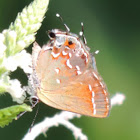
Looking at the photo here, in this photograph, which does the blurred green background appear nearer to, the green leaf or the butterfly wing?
the butterfly wing

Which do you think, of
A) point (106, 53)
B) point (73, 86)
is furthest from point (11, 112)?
point (106, 53)

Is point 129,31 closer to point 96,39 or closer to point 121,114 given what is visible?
point 96,39

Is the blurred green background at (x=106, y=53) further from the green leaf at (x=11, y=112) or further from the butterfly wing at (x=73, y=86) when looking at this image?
the green leaf at (x=11, y=112)

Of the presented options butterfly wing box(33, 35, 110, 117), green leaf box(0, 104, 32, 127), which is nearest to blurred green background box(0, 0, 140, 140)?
butterfly wing box(33, 35, 110, 117)

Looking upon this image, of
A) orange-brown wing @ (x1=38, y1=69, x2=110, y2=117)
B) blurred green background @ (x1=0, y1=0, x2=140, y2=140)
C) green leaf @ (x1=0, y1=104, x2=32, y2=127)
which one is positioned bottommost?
green leaf @ (x1=0, y1=104, x2=32, y2=127)

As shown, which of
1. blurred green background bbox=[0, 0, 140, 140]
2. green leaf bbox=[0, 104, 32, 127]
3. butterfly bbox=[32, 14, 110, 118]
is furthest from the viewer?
blurred green background bbox=[0, 0, 140, 140]

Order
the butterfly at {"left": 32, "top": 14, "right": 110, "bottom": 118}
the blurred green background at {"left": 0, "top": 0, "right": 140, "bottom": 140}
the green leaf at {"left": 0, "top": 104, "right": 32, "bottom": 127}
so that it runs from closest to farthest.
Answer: the green leaf at {"left": 0, "top": 104, "right": 32, "bottom": 127}
the butterfly at {"left": 32, "top": 14, "right": 110, "bottom": 118}
the blurred green background at {"left": 0, "top": 0, "right": 140, "bottom": 140}

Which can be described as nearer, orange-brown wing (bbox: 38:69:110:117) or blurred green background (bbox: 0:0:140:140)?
orange-brown wing (bbox: 38:69:110:117)

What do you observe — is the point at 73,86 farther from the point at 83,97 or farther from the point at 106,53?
the point at 106,53
